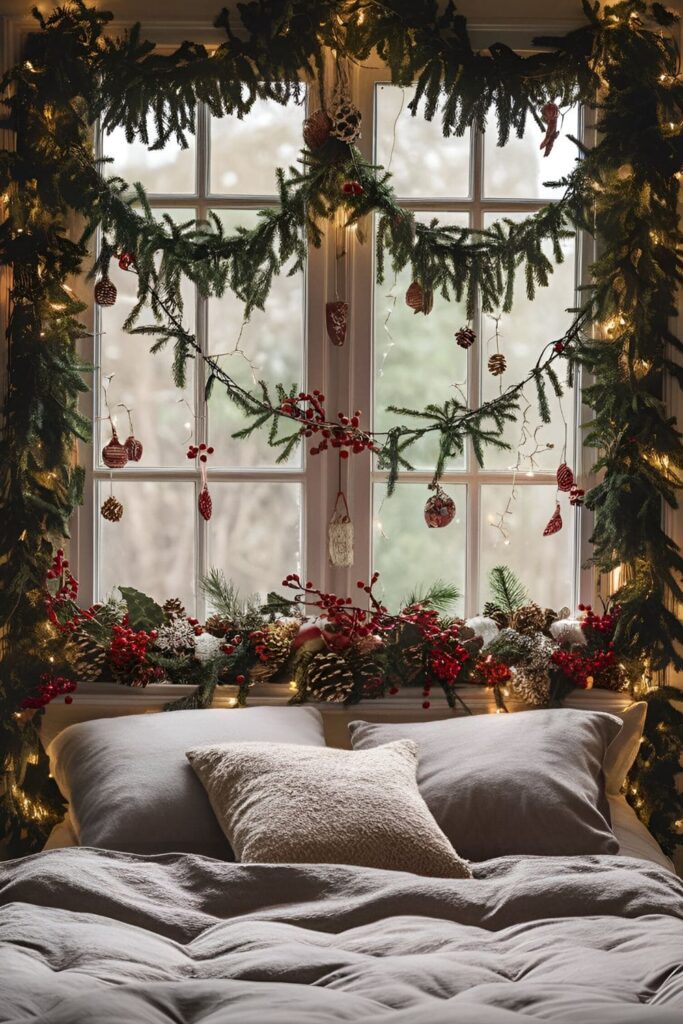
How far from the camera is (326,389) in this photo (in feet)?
10.5

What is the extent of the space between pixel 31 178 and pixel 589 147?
1.61 m

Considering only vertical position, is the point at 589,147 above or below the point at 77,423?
above

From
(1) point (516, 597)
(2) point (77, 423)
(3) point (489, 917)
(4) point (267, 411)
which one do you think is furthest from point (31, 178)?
(3) point (489, 917)

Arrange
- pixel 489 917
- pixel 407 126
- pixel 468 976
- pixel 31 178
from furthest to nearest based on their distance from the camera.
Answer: pixel 407 126, pixel 31 178, pixel 489 917, pixel 468 976

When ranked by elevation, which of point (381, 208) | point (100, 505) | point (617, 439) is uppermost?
point (381, 208)

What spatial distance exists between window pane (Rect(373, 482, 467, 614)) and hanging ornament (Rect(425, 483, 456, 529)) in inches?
6.4

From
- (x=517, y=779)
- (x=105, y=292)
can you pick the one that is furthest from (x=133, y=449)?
(x=517, y=779)

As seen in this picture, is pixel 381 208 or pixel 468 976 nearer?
pixel 468 976

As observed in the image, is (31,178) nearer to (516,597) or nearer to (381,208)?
(381,208)

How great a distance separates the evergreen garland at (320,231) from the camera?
299cm

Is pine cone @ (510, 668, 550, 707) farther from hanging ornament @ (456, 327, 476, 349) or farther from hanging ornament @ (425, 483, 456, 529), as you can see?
hanging ornament @ (456, 327, 476, 349)

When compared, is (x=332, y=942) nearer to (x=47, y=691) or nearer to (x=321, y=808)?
(x=321, y=808)

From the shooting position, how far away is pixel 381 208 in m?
3.05

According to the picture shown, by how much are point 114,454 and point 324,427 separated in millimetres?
600
